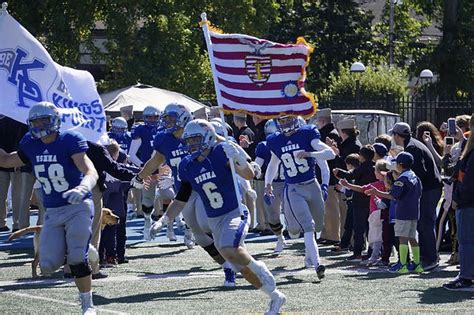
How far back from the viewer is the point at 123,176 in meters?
12.9

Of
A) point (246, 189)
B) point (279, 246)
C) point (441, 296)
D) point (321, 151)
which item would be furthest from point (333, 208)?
point (441, 296)

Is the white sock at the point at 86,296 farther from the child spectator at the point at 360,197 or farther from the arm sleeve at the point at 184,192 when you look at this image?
the child spectator at the point at 360,197

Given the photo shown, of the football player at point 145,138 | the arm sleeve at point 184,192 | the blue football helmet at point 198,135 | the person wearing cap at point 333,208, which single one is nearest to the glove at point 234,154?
the blue football helmet at point 198,135

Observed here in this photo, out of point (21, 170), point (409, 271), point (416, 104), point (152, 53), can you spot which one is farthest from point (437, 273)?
point (152, 53)

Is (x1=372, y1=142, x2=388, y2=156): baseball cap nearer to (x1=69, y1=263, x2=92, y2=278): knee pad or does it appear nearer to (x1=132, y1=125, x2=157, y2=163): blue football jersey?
Result: (x1=132, y1=125, x2=157, y2=163): blue football jersey

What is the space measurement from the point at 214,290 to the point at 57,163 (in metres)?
2.77

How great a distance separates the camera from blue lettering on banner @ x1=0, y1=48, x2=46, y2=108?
1240 cm

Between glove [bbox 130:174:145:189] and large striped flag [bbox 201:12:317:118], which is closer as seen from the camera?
large striped flag [bbox 201:12:317:118]

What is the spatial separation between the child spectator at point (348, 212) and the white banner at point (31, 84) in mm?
4137

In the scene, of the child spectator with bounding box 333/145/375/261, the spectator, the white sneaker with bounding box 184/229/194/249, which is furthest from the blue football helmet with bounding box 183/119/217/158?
the white sneaker with bounding box 184/229/194/249

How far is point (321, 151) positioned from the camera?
13.8 meters

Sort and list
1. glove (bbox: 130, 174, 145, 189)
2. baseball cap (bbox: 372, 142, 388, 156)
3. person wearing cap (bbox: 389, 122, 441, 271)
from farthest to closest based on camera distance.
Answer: baseball cap (bbox: 372, 142, 388, 156) < person wearing cap (bbox: 389, 122, 441, 271) < glove (bbox: 130, 174, 145, 189)

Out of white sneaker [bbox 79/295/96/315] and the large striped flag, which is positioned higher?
the large striped flag

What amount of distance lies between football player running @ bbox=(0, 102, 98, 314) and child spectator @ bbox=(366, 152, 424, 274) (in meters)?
4.38
